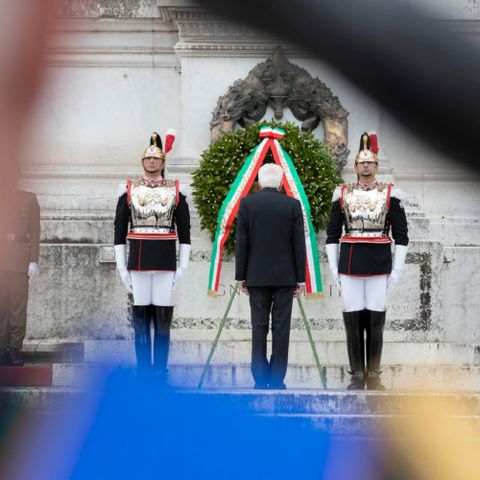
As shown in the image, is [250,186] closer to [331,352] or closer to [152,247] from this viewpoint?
[152,247]

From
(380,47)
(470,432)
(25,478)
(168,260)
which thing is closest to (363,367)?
(168,260)

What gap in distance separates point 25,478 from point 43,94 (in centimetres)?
158

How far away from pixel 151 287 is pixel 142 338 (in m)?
0.40

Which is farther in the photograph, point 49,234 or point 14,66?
point 49,234

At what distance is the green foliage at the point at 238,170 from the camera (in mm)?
9461

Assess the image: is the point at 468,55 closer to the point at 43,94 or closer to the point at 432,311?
the point at 43,94

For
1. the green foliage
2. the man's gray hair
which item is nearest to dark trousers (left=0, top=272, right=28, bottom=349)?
the green foliage

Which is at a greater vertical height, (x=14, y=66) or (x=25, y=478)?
(x=14, y=66)

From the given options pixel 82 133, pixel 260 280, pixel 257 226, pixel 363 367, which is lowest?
pixel 363 367

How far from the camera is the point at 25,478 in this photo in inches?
94.3

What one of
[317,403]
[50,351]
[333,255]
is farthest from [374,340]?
[50,351]

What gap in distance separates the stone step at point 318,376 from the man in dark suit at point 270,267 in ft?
4.22

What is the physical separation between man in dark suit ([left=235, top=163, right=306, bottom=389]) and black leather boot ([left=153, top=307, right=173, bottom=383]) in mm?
770

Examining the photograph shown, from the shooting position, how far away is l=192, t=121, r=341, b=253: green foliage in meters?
9.46
